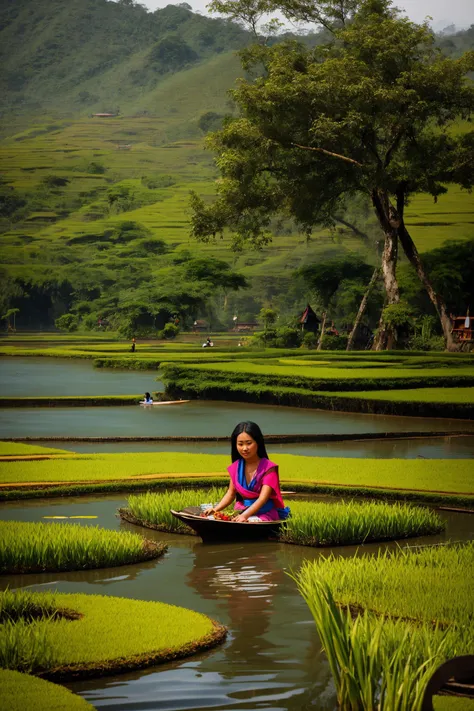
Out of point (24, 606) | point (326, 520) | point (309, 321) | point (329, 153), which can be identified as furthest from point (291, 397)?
point (309, 321)

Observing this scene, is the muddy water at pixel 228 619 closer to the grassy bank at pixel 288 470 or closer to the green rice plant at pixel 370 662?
the green rice plant at pixel 370 662

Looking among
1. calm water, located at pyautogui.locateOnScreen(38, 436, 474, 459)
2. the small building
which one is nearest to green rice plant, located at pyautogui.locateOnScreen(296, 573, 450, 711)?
calm water, located at pyautogui.locateOnScreen(38, 436, 474, 459)

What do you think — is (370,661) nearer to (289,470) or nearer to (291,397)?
(289,470)

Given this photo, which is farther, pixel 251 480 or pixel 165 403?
pixel 165 403

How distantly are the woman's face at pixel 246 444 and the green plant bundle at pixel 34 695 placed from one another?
11.6 feet

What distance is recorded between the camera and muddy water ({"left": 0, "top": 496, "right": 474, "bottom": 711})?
214 inches

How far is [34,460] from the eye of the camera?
1438cm

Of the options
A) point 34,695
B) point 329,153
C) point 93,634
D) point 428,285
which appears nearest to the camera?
point 34,695

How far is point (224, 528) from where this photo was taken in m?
8.83

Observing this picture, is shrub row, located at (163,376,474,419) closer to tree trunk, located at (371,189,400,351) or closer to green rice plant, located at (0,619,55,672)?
tree trunk, located at (371,189,400,351)

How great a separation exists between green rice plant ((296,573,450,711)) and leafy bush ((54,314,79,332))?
71.7 m

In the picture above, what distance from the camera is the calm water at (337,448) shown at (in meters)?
16.6

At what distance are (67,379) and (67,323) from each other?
41.2 m

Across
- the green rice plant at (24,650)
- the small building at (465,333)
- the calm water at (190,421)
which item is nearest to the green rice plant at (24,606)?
the green rice plant at (24,650)
